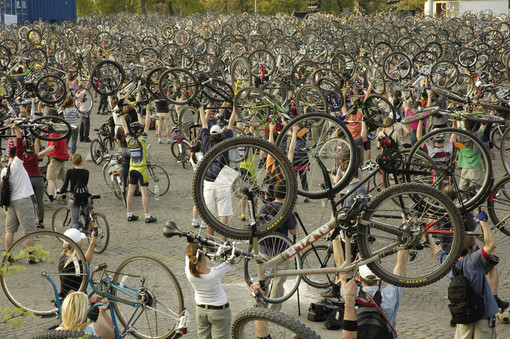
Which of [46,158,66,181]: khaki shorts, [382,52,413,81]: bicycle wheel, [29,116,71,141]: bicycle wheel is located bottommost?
[46,158,66,181]: khaki shorts

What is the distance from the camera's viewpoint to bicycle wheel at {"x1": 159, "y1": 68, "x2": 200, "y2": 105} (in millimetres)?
10484

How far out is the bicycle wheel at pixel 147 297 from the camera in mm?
6602

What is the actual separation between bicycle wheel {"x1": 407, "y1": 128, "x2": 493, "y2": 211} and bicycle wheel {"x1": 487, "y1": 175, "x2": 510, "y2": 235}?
2.38m

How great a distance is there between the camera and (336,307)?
7414mm

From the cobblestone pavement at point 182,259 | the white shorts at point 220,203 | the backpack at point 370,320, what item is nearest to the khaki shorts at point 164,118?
the cobblestone pavement at point 182,259

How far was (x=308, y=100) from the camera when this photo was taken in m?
11.4

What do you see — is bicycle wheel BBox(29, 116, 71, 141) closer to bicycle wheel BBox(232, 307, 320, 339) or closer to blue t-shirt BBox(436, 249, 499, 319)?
bicycle wheel BBox(232, 307, 320, 339)

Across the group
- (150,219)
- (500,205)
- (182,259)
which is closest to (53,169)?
(150,219)

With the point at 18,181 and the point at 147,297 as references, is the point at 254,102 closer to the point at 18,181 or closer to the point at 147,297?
the point at 18,181

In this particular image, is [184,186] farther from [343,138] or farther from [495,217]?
[343,138]

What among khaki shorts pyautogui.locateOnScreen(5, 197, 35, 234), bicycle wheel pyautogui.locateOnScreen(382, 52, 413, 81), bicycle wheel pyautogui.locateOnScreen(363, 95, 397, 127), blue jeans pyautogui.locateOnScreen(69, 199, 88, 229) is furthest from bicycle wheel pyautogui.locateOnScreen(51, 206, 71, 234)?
→ bicycle wheel pyautogui.locateOnScreen(382, 52, 413, 81)

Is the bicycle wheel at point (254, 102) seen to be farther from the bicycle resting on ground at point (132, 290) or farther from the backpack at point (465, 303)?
the backpack at point (465, 303)

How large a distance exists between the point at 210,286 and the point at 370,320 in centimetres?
157

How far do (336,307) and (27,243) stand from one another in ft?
12.1
